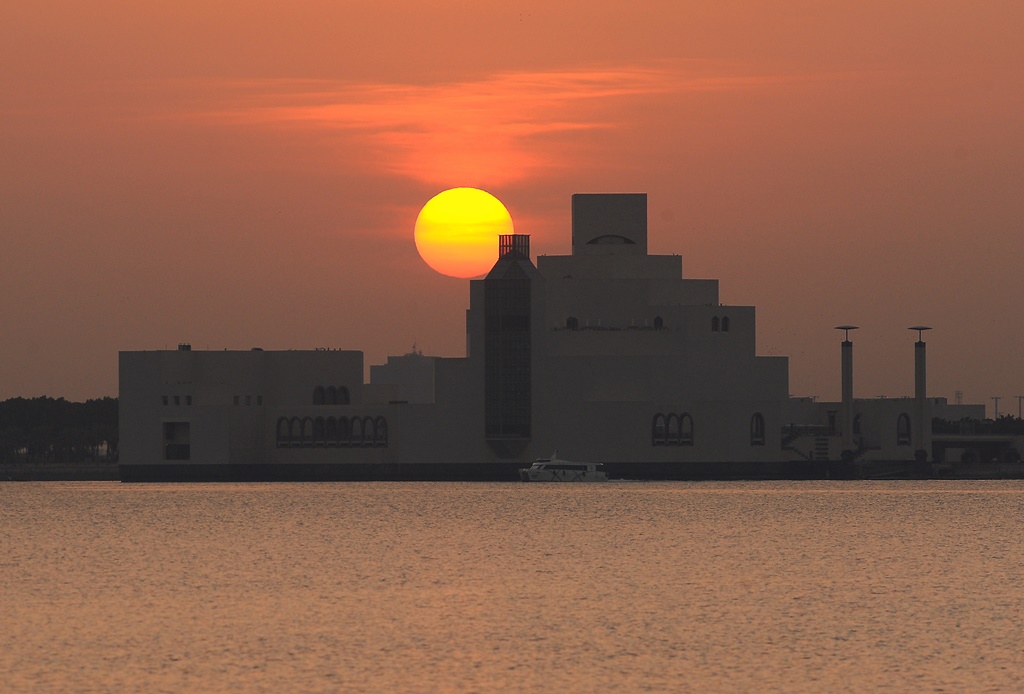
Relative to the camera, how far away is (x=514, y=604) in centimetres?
7162

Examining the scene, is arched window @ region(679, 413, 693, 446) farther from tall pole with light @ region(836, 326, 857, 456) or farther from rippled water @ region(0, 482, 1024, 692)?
rippled water @ region(0, 482, 1024, 692)

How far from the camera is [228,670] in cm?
5400

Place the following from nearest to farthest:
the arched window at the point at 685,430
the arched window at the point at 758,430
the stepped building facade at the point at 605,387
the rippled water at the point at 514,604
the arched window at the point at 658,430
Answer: the rippled water at the point at 514,604 → the stepped building facade at the point at 605,387 → the arched window at the point at 658,430 → the arched window at the point at 685,430 → the arched window at the point at 758,430

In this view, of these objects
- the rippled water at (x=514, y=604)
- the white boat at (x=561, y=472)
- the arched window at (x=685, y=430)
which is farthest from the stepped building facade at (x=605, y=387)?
the rippled water at (x=514, y=604)

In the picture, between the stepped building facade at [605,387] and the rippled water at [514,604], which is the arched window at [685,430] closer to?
the stepped building facade at [605,387]

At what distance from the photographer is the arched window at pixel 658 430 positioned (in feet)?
630

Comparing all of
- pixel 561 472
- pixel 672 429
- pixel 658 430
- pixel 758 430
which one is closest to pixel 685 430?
pixel 672 429

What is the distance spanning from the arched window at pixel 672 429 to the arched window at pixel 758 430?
7.66m

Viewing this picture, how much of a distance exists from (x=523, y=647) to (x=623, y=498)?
117985mm

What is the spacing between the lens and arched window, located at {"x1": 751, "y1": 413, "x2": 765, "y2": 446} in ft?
634

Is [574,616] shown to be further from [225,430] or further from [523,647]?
[225,430]

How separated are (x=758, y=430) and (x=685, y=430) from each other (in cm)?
764

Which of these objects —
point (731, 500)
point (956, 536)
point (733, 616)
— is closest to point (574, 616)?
point (733, 616)

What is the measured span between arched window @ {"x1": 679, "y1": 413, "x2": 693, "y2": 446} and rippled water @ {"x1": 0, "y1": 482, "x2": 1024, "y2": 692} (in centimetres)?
5474
